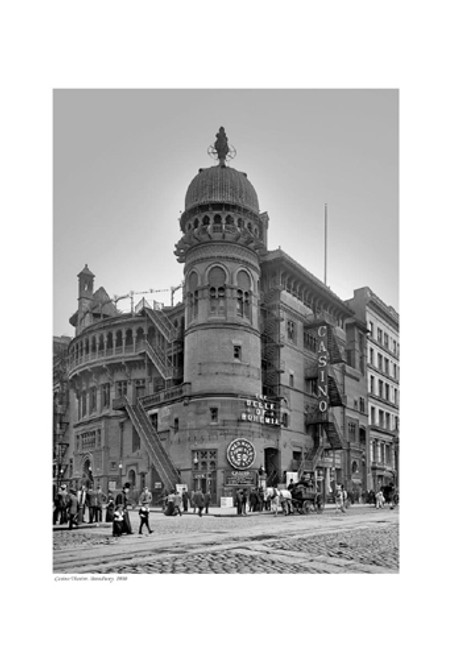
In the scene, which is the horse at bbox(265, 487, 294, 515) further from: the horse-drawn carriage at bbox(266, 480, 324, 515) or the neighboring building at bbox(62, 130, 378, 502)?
the neighboring building at bbox(62, 130, 378, 502)

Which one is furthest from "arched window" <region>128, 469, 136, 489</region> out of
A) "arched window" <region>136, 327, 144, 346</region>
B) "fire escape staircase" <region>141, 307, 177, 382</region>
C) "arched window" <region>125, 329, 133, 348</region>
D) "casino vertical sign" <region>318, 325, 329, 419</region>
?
"casino vertical sign" <region>318, 325, 329, 419</region>

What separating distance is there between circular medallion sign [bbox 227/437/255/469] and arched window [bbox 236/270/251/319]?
20.3ft

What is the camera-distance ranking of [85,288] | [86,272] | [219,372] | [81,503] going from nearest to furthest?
1. [86,272]
2. [85,288]
3. [81,503]
4. [219,372]

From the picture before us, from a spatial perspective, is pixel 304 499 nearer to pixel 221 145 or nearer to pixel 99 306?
pixel 99 306

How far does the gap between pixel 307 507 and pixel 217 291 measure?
11.0 m

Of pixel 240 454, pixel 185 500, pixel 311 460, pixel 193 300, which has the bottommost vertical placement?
pixel 185 500

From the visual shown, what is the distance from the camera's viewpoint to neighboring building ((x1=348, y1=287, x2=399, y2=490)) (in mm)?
25969

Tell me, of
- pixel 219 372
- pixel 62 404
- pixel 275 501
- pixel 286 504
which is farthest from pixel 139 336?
pixel 286 504

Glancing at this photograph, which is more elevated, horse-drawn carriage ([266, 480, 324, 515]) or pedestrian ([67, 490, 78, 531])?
pedestrian ([67, 490, 78, 531])

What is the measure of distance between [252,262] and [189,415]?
804 centimetres

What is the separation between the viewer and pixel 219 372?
116 feet

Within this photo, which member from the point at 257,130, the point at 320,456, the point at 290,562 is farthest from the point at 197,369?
the point at 290,562

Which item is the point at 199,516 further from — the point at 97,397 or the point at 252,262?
the point at 252,262

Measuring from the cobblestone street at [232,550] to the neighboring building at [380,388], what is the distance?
6.34 meters
